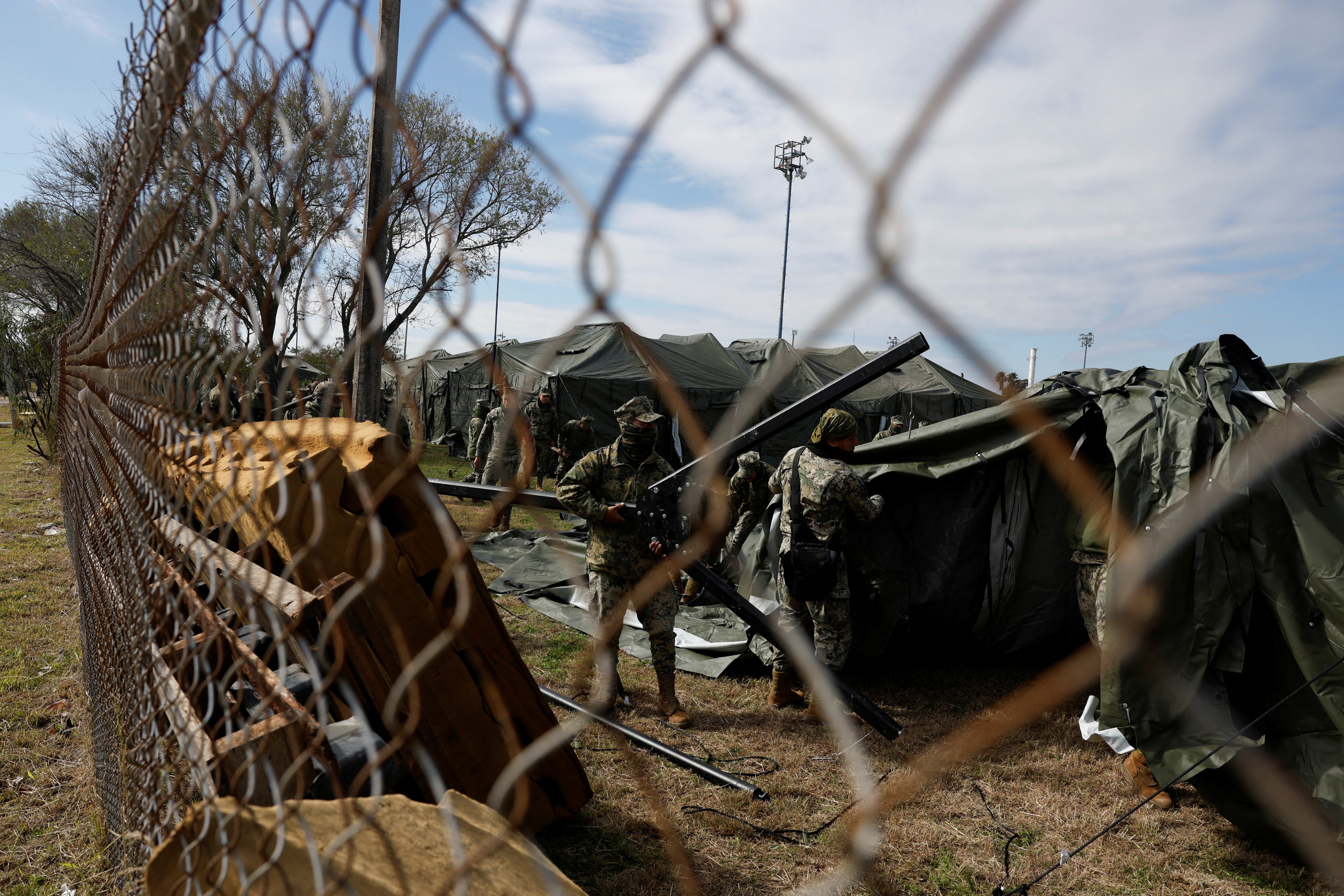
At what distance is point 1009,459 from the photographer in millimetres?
4711

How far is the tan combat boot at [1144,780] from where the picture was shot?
3598 mm

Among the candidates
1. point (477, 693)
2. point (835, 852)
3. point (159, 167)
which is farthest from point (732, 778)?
point (159, 167)

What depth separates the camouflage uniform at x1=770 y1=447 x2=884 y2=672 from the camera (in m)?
4.37

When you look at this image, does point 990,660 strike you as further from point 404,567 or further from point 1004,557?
point 404,567

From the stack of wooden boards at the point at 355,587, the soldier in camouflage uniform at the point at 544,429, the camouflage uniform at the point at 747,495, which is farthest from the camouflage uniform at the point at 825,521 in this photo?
the soldier in camouflage uniform at the point at 544,429

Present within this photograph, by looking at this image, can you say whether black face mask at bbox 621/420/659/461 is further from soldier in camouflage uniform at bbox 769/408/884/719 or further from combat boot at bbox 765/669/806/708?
combat boot at bbox 765/669/806/708

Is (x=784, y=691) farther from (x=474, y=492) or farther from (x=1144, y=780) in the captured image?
(x=474, y=492)

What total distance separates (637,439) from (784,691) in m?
1.78

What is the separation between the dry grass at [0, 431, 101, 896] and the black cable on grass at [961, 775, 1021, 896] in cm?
329

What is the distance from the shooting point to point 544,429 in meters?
10.7

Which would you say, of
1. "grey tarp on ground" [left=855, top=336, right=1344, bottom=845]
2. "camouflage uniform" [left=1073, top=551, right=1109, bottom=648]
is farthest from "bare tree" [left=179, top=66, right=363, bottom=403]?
"camouflage uniform" [left=1073, top=551, right=1109, bottom=648]

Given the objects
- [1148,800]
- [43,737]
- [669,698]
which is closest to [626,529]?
[669,698]

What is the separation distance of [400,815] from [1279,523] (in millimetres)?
3564

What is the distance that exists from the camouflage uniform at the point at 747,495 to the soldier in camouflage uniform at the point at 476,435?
5192mm
